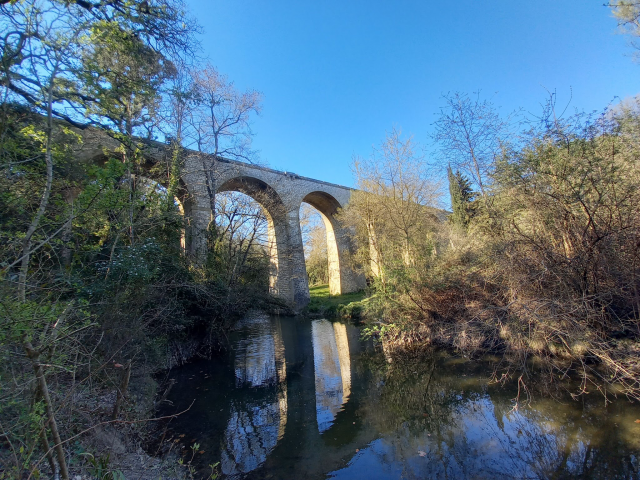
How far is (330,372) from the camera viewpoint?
6406mm

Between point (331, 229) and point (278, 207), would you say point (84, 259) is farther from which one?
point (331, 229)

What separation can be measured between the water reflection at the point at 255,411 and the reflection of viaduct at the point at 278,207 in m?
3.45

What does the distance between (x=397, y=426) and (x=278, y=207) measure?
12046mm

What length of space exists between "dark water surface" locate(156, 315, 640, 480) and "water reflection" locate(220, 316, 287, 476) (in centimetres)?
2

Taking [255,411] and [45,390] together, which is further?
[255,411]

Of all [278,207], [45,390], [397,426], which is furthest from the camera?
[278,207]

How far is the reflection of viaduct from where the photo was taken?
11.2m

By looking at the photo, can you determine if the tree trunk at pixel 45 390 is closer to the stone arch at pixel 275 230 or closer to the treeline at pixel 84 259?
the treeline at pixel 84 259

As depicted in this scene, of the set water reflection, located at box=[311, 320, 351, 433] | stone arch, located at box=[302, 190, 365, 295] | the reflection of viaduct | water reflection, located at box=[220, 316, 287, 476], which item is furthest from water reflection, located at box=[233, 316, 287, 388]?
stone arch, located at box=[302, 190, 365, 295]

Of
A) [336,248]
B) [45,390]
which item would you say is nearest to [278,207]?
[336,248]

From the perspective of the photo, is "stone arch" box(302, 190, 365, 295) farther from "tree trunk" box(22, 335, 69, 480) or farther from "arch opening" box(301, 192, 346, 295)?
Answer: "tree trunk" box(22, 335, 69, 480)

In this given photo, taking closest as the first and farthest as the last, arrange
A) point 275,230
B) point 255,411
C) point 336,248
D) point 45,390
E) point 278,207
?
point 45,390, point 255,411, point 278,207, point 275,230, point 336,248

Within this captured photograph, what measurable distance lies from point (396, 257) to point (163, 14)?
265 inches

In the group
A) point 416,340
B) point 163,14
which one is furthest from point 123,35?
point 416,340
